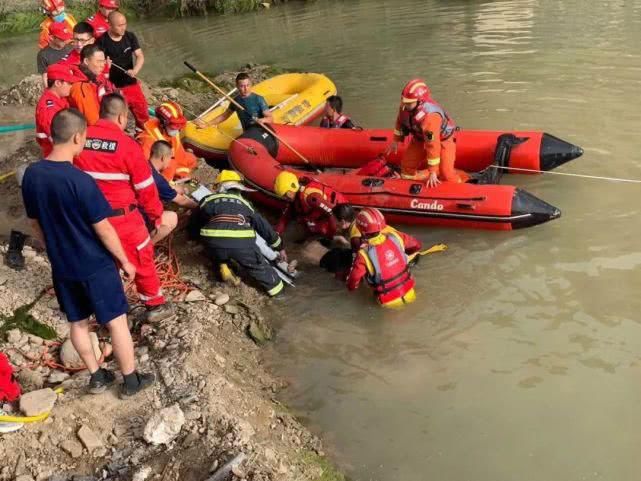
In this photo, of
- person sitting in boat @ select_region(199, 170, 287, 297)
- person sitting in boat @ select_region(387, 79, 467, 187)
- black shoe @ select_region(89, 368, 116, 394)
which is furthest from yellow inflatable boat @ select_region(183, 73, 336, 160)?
black shoe @ select_region(89, 368, 116, 394)

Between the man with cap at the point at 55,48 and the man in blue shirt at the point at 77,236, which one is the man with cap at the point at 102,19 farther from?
the man in blue shirt at the point at 77,236

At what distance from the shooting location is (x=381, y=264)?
4.48 metres

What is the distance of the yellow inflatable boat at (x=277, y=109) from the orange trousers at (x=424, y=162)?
2.41 m

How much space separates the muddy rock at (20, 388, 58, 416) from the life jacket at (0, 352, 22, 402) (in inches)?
2.3

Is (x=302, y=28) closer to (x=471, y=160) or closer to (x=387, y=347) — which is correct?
(x=471, y=160)

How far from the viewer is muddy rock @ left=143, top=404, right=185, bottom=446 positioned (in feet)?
10.4

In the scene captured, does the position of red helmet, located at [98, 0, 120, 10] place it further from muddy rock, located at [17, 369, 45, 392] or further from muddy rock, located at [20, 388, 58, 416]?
muddy rock, located at [20, 388, 58, 416]

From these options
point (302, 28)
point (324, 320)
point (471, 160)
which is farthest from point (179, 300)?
point (302, 28)

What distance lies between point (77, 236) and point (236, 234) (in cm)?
191

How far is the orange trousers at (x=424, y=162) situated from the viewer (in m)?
5.77

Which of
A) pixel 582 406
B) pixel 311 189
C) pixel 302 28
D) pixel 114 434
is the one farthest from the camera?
pixel 302 28

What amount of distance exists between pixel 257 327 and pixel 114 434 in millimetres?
1488

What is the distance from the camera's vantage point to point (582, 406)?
11.8ft

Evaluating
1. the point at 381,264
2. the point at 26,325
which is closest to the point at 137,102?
the point at 26,325
